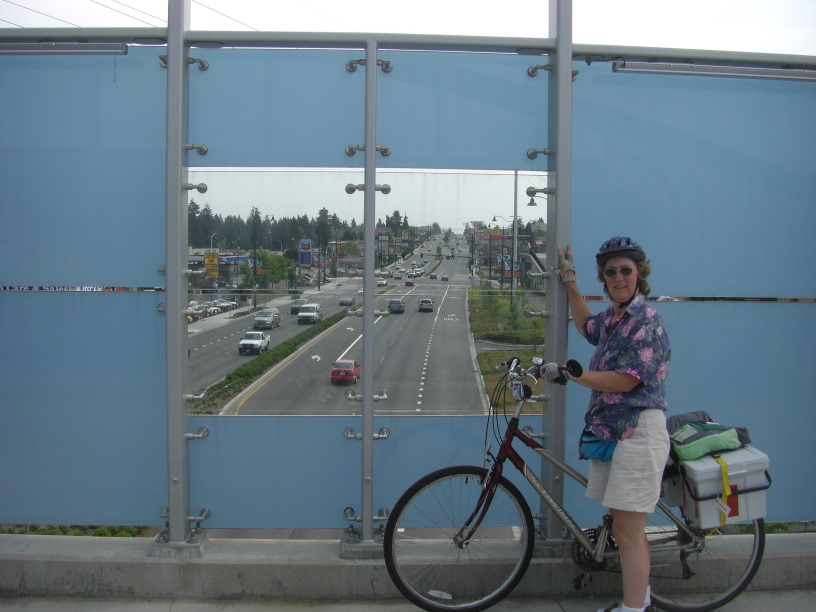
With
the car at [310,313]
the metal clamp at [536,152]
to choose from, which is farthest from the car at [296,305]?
the metal clamp at [536,152]

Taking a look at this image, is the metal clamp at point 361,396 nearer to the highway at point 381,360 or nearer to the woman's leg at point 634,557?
the highway at point 381,360

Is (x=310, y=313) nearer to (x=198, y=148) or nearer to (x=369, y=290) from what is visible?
(x=369, y=290)

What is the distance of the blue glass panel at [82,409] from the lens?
4.08m

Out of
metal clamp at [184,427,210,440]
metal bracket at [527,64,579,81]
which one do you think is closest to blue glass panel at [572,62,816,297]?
metal bracket at [527,64,579,81]

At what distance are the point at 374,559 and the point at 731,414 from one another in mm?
2399

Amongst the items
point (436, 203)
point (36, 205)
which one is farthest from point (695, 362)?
point (36, 205)

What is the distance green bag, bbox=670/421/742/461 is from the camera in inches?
139

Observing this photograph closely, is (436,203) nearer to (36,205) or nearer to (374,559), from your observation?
(374,559)

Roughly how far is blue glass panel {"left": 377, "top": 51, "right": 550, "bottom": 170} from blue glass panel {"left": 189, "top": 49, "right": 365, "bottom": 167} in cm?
21

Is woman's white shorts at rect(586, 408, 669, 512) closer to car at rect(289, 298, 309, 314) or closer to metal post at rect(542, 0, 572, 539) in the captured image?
metal post at rect(542, 0, 572, 539)

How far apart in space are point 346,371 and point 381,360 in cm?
22

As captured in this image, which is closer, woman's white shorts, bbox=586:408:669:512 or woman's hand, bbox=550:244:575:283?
woman's white shorts, bbox=586:408:669:512

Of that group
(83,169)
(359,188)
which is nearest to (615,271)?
(359,188)

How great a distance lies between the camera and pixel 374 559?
3980 mm
